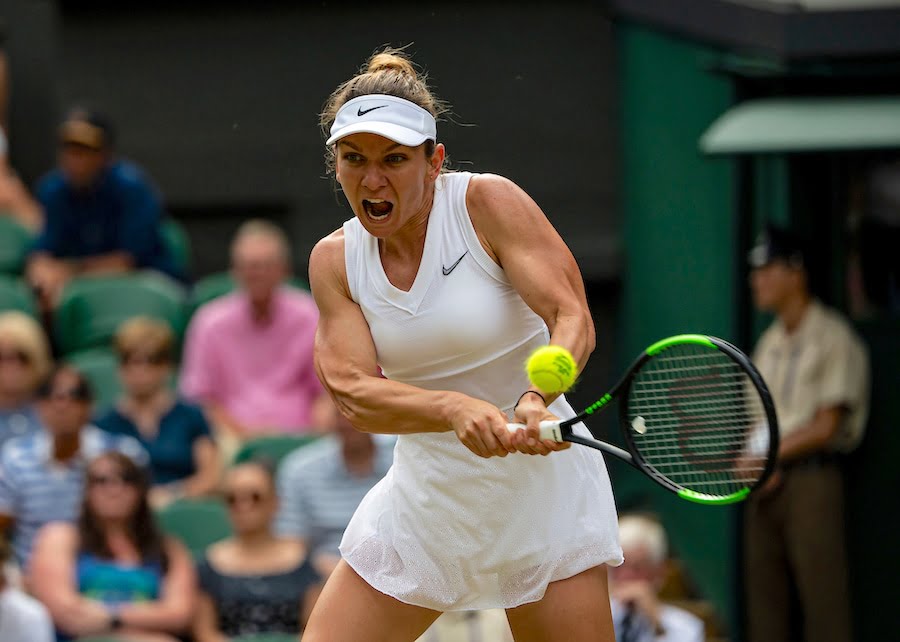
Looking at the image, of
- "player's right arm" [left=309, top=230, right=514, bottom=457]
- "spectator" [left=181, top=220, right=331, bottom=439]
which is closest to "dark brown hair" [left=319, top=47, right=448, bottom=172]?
"player's right arm" [left=309, top=230, right=514, bottom=457]

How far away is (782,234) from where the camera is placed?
602 centimetres

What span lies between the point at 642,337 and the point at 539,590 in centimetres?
491

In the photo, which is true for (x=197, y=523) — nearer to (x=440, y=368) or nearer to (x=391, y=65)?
(x=440, y=368)

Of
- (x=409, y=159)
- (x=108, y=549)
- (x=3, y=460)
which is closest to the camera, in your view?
(x=409, y=159)

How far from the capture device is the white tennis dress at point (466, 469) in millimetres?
3232

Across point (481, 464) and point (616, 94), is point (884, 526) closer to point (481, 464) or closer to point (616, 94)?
point (481, 464)

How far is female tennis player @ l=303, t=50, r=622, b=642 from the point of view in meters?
3.17

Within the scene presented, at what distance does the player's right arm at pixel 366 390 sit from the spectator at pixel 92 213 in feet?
14.0

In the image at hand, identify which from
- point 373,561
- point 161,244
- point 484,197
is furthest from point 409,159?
point 161,244

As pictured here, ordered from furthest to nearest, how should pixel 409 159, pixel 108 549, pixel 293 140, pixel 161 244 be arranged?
1. pixel 293 140
2. pixel 161 244
3. pixel 108 549
4. pixel 409 159

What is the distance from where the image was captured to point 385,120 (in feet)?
10.3

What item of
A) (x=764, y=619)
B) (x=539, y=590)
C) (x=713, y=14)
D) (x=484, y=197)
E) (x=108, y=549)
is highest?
(x=713, y=14)

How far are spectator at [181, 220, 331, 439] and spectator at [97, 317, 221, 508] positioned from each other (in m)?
0.42

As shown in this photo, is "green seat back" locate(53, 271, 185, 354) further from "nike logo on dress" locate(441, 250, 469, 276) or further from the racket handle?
the racket handle
